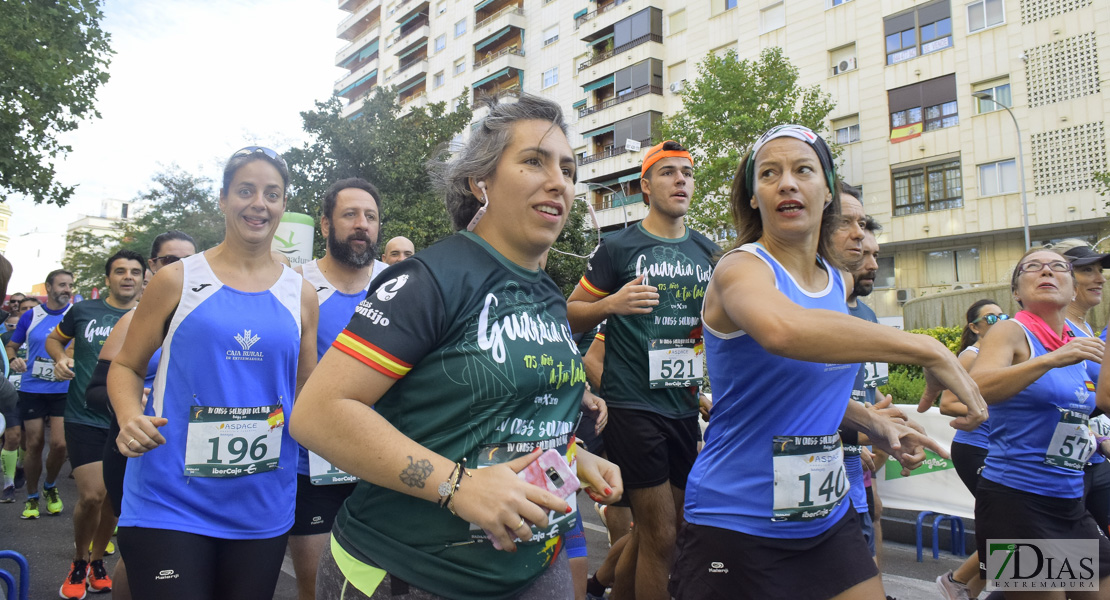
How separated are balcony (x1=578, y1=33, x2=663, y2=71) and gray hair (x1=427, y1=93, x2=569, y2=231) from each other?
122ft

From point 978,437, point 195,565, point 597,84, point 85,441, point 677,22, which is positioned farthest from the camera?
point 597,84

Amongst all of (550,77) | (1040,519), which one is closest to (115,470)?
(1040,519)

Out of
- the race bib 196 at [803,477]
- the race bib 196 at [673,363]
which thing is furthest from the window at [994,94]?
the race bib 196 at [803,477]

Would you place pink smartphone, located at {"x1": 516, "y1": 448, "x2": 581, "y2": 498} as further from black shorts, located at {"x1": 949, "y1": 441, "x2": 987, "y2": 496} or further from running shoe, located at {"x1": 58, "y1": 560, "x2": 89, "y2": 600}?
running shoe, located at {"x1": 58, "y1": 560, "x2": 89, "y2": 600}

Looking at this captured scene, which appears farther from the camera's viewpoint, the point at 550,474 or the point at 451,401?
the point at 451,401

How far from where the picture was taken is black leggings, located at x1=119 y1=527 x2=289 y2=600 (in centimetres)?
254

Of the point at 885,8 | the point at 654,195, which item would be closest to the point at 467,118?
the point at 885,8

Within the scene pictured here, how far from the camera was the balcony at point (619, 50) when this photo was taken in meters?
37.1

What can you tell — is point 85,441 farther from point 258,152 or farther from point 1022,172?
point 1022,172

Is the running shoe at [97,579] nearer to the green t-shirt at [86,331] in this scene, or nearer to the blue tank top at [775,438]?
the green t-shirt at [86,331]

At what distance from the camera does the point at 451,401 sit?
1.80m

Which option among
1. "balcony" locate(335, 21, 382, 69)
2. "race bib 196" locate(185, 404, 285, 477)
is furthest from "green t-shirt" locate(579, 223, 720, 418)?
"balcony" locate(335, 21, 382, 69)

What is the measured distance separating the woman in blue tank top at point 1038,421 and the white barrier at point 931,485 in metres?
3.15

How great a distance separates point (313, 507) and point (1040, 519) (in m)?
3.59
